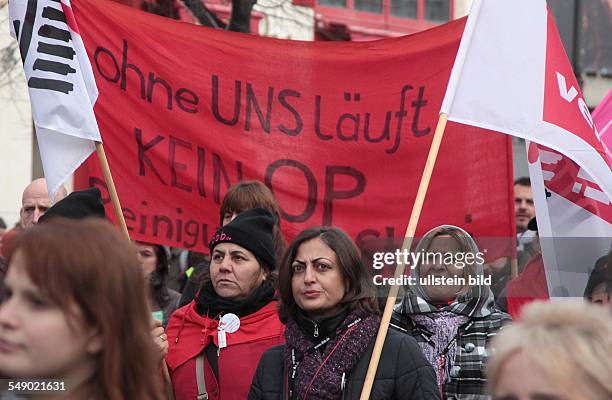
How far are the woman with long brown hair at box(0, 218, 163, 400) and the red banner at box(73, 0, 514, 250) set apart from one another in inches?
125

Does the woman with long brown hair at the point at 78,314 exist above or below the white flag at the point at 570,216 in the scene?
above

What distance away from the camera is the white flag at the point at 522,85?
524 cm

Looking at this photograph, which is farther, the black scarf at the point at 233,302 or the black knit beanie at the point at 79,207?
the black scarf at the point at 233,302

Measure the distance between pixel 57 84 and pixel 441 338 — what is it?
6.39 feet

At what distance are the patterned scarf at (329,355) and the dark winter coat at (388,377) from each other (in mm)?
41

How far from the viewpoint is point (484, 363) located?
15.3 feet

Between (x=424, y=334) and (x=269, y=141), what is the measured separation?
64.5 inches

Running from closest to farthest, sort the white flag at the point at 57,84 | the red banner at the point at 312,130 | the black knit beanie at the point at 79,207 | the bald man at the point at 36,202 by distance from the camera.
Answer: the black knit beanie at the point at 79,207
the white flag at the point at 57,84
the bald man at the point at 36,202
the red banner at the point at 312,130

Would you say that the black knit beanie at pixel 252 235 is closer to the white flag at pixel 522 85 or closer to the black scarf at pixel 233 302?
the black scarf at pixel 233 302

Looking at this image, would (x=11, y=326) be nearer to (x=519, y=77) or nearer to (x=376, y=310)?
(x=376, y=310)

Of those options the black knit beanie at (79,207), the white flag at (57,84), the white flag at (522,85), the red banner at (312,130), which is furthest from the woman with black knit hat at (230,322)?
the black knit beanie at (79,207)

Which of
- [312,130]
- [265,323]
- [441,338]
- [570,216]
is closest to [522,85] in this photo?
[570,216]

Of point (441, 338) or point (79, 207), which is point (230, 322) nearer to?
point (441, 338)

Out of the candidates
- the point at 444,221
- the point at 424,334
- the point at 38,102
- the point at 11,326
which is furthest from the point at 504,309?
the point at 11,326
